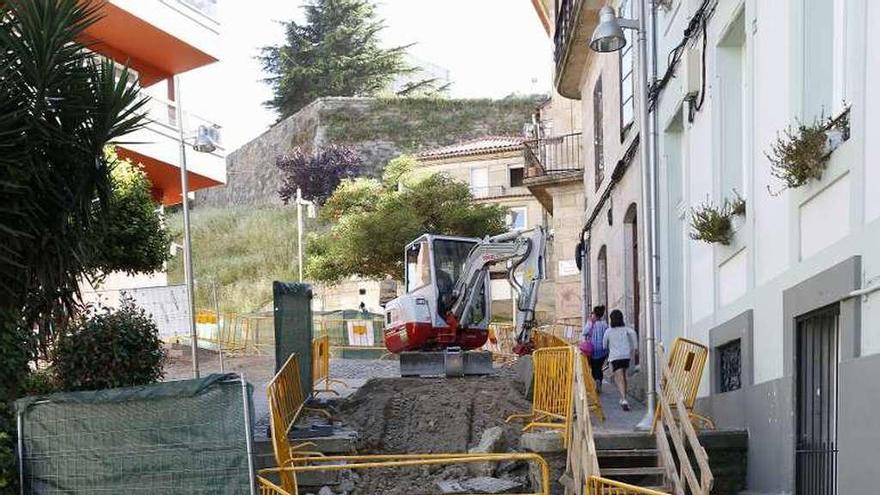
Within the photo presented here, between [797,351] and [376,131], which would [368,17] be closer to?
[376,131]

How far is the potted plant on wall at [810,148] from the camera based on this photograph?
7.72m

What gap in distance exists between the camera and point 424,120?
63938 millimetres

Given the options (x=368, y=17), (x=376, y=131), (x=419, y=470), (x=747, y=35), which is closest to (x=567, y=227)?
(x=419, y=470)

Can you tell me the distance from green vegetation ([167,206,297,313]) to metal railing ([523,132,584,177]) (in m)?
16.3

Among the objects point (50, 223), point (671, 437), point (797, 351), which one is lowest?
point (671, 437)

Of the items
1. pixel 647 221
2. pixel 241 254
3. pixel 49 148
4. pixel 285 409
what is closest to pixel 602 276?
pixel 647 221

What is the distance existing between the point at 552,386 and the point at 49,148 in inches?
245

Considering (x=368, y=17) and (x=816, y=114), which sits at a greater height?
(x=368, y=17)

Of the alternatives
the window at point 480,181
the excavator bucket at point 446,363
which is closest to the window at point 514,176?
the window at point 480,181

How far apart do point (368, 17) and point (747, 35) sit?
62003 mm

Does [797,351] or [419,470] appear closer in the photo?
[797,351]

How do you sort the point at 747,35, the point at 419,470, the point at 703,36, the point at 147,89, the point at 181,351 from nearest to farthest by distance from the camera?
the point at 747,35 < the point at 703,36 < the point at 419,470 < the point at 147,89 < the point at 181,351

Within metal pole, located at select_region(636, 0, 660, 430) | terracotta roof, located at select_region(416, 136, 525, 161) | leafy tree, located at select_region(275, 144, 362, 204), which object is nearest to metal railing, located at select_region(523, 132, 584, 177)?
metal pole, located at select_region(636, 0, 660, 430)

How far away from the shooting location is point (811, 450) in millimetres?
8219
